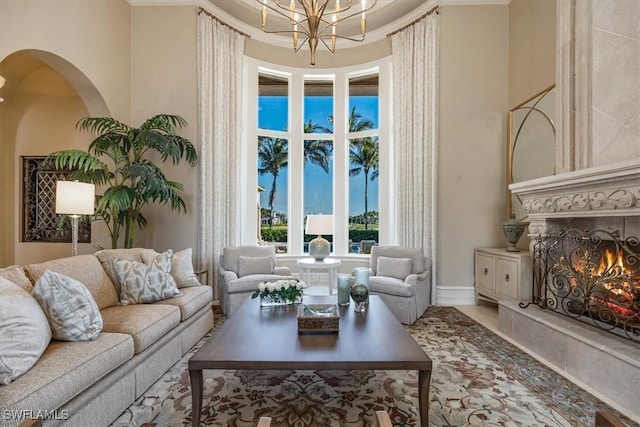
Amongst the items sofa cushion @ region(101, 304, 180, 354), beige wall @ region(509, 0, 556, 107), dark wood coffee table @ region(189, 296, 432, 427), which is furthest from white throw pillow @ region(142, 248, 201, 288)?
beige wall @ region(509, 0, 556, 107)

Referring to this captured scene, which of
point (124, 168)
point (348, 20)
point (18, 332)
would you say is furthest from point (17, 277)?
point (348, 20)

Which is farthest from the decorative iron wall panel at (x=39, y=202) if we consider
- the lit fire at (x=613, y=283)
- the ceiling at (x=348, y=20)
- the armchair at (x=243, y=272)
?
the lit fire at (x=613, y=283)

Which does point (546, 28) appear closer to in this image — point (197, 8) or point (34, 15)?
point (197, 8)

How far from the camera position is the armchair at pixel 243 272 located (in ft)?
13.4

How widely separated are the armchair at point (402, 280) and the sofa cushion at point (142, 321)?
2.28 metres

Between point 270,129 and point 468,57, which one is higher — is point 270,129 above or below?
below

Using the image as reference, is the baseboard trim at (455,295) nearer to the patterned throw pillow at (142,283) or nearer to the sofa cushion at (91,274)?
the patterned throw pillow at (142,283)

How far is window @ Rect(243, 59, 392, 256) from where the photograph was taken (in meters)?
5.88

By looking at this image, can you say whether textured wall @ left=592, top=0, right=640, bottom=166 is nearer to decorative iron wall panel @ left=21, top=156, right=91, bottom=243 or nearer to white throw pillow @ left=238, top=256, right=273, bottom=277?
white throw pillow @ left=238, top=256, right=273, bottom=277

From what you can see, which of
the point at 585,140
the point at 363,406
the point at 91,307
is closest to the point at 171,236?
the point at 91,307

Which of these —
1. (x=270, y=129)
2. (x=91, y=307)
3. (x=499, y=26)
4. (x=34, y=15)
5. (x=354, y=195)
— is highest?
(x=499, y=26)

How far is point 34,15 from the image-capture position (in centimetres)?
341

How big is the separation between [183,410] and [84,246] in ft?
12.5

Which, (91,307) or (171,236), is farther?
(171,236)
